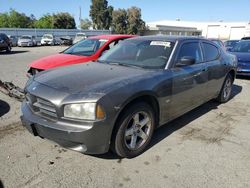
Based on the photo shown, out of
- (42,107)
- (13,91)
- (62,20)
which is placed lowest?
(13,91)

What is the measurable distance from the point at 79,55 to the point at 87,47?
0.54m

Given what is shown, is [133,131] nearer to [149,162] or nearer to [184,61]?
[149,162]

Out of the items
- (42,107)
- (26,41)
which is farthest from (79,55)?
(26,41)

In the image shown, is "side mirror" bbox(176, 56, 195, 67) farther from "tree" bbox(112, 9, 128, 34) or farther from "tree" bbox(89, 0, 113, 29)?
"tree" bbox(89, 0, 113, 29)

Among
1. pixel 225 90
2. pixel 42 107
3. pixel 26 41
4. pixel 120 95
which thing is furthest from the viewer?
pixel 26 41

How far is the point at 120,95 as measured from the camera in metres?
3.13

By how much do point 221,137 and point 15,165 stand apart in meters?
3.25

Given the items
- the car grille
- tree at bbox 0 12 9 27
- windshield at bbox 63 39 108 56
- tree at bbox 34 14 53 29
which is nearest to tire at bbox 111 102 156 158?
the car grille

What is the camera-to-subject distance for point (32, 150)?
369 centimetres

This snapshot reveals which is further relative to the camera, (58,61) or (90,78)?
(58,61)

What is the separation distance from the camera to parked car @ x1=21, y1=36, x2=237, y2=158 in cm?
299

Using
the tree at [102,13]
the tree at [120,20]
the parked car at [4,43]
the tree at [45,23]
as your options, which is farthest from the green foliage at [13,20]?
the parked car at [4,43]

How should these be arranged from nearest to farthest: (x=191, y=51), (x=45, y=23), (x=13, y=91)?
(x=191, y=51), (x=13, y=91), (x=45, y=23)

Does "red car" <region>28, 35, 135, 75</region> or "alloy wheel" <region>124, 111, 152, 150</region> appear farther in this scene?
"red car" <region>28, 35, 135, 75</region>
